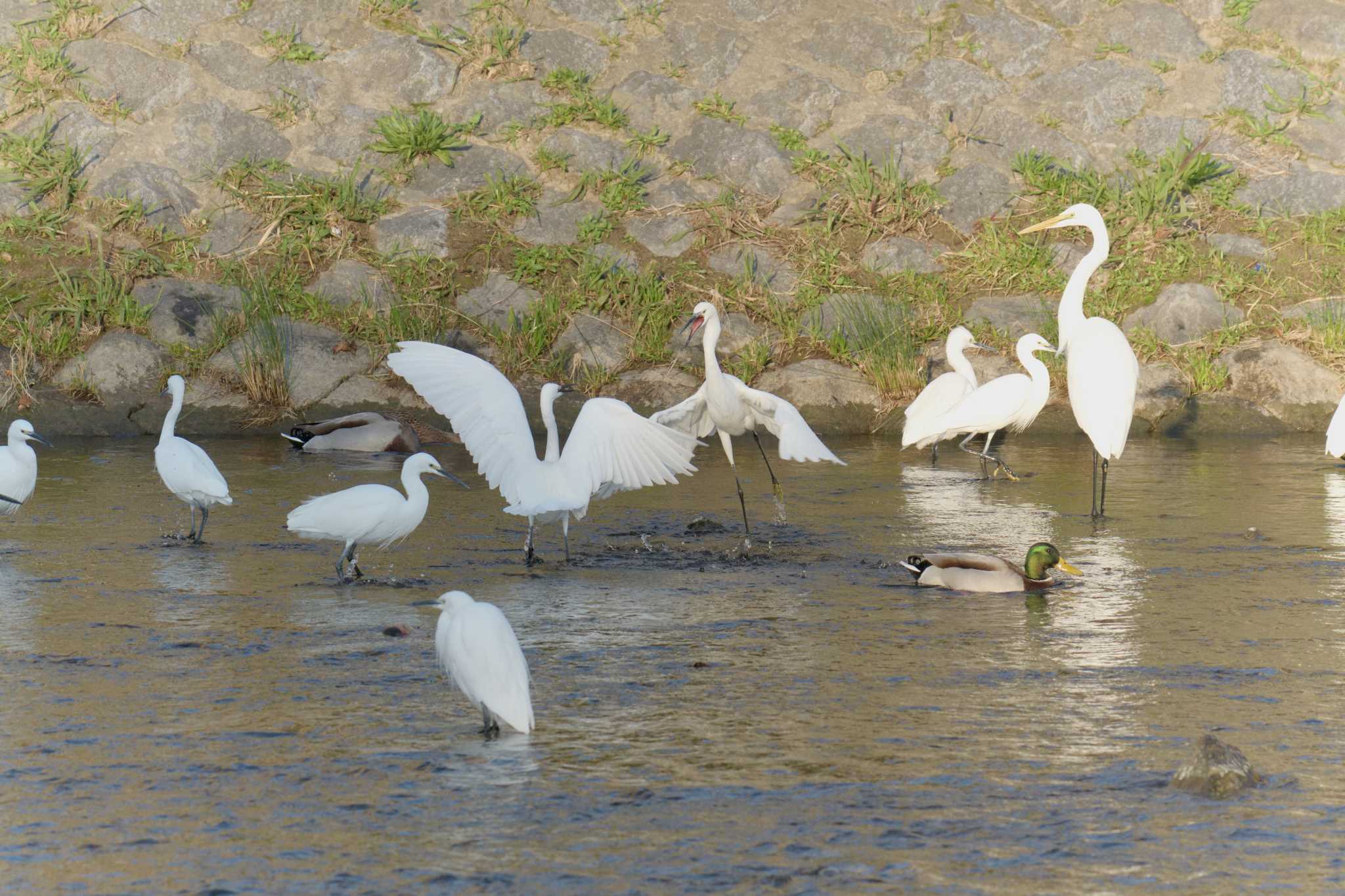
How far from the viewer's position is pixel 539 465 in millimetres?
9109

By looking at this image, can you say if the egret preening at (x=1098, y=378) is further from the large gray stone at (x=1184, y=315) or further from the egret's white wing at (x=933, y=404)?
the large gray stone at (x=1184, y=315)

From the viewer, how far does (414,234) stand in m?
16.6

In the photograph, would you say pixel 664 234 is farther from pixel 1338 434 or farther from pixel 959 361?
pixel 1338 434

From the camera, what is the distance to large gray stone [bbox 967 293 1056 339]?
1588 cm

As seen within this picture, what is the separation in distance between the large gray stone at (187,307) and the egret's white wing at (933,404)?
21.1ft

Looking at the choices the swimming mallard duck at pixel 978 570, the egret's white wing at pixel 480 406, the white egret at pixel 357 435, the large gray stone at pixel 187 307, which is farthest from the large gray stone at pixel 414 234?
the swimming mallard duck at pixel 978 570

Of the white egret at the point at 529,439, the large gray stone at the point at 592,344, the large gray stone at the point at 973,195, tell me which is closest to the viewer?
the white egret at the point at 529,439

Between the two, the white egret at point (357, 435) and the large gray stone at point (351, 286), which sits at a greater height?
the large gray stone at point (351, 286)

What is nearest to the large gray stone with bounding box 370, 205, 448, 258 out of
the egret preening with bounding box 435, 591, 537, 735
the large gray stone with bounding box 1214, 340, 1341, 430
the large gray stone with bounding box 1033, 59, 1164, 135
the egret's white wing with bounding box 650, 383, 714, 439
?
the egret's white wing with bounding box 650, 383, 714, 439

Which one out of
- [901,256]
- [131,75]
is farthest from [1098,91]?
[131,75]

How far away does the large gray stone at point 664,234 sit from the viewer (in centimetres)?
1681

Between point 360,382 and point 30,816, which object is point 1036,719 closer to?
point 30,816

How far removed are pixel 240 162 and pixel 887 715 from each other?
13118mm

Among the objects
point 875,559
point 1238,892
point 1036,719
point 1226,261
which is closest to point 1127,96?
point 1226,261
